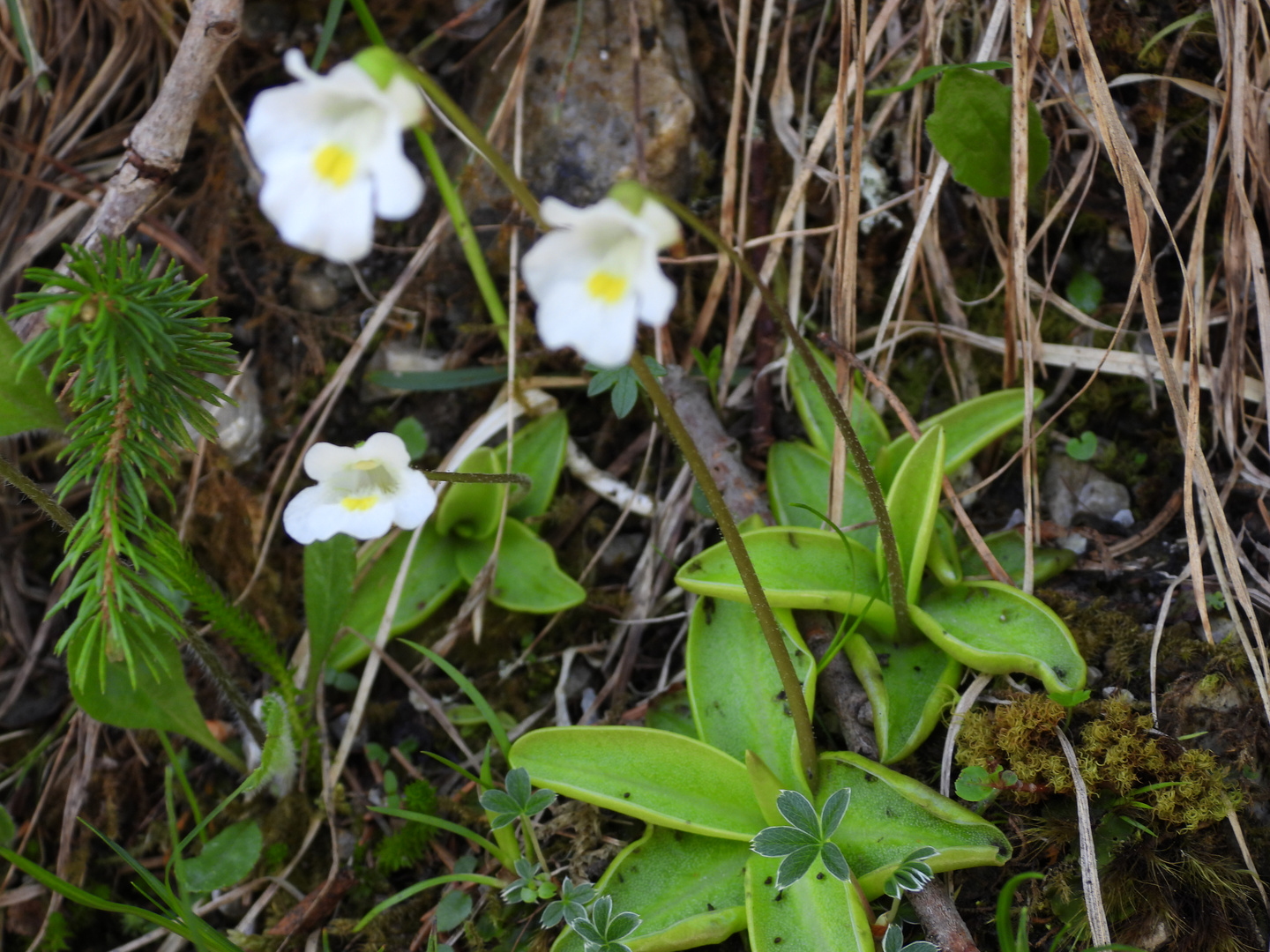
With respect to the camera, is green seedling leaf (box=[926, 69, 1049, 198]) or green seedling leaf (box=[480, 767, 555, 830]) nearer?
green seedling leaf (box=[480, 767, 555, 830])

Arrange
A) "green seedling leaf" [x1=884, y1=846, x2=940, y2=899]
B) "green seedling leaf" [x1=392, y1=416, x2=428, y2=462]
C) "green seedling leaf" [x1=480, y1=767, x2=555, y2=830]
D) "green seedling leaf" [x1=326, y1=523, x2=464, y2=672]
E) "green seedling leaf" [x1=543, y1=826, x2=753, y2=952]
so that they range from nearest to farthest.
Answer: "green seedling leaf" [x1=884, y1=846, x2=940, y2=899] < "green seedling leaf" [x1=543, y1=826, x2=753, y2=952] < "green seedling leaf" [x1=480, y1=767, x2=555, y2=830] < "green seedling leaf" [x1=326, y1=523, x2=464, y2=672] < "green seedling leaf" [x1=392, y1=416, x2=428, y2=462]

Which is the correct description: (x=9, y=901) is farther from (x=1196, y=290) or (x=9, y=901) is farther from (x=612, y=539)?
(x=1196, y=290)

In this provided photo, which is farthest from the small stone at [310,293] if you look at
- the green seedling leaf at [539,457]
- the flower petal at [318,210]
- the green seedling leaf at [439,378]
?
the flower petal at [318,210]

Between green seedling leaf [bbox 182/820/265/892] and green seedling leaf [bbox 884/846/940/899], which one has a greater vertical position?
green seedling leaf [bbox 884/846/940/899]

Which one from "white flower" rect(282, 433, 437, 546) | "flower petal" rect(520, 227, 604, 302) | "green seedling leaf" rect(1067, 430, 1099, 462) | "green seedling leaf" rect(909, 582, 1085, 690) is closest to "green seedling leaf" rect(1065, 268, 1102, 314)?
"green seedling leaf" rect(1067, 430, 1099, 462)

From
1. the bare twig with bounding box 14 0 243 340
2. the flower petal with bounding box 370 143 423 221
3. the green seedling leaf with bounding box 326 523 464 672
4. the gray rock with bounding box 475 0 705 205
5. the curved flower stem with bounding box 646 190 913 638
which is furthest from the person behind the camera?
the gray rock with bounding box 475 0 705 205

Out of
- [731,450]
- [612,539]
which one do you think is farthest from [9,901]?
[731,450]

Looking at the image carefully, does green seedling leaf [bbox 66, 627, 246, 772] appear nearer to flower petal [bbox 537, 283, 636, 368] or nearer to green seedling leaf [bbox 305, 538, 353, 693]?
green seedling leaf [bbox 305, 538, 353, 693]
